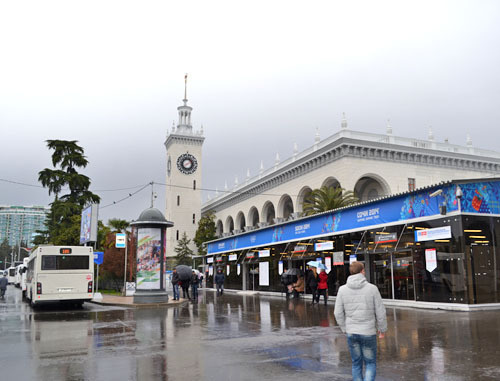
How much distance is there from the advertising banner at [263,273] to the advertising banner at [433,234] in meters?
14.5

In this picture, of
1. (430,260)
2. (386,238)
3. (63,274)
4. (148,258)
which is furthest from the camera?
(148,258)

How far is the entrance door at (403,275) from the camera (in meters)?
19.4

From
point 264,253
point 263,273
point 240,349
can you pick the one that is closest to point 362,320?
point 240,349

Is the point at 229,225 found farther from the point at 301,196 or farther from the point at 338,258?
the point at 338,258

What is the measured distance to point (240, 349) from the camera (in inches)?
364

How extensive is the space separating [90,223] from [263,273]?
1232cm

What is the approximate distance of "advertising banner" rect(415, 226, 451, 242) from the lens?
1756cm

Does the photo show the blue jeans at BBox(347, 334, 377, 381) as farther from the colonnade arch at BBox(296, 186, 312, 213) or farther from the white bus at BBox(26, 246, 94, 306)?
the colonnade arch at BBox(296, 186, 312, 213)

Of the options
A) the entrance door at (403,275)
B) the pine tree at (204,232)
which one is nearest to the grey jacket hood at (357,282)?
the entrance door at (403,275)

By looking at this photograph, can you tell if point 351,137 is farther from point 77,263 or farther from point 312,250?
point 77,263

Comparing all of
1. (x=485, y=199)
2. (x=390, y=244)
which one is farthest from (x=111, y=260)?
(x=485, y=199)

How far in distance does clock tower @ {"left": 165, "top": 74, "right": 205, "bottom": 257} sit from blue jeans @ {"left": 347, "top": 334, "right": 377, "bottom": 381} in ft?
223

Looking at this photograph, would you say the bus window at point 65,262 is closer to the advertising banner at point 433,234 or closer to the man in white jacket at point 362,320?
the advertising banner at point 433,234

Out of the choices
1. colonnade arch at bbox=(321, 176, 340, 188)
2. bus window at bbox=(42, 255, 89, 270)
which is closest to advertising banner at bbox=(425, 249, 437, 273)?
bus window at bbox=(42, 255, 89, 270)
